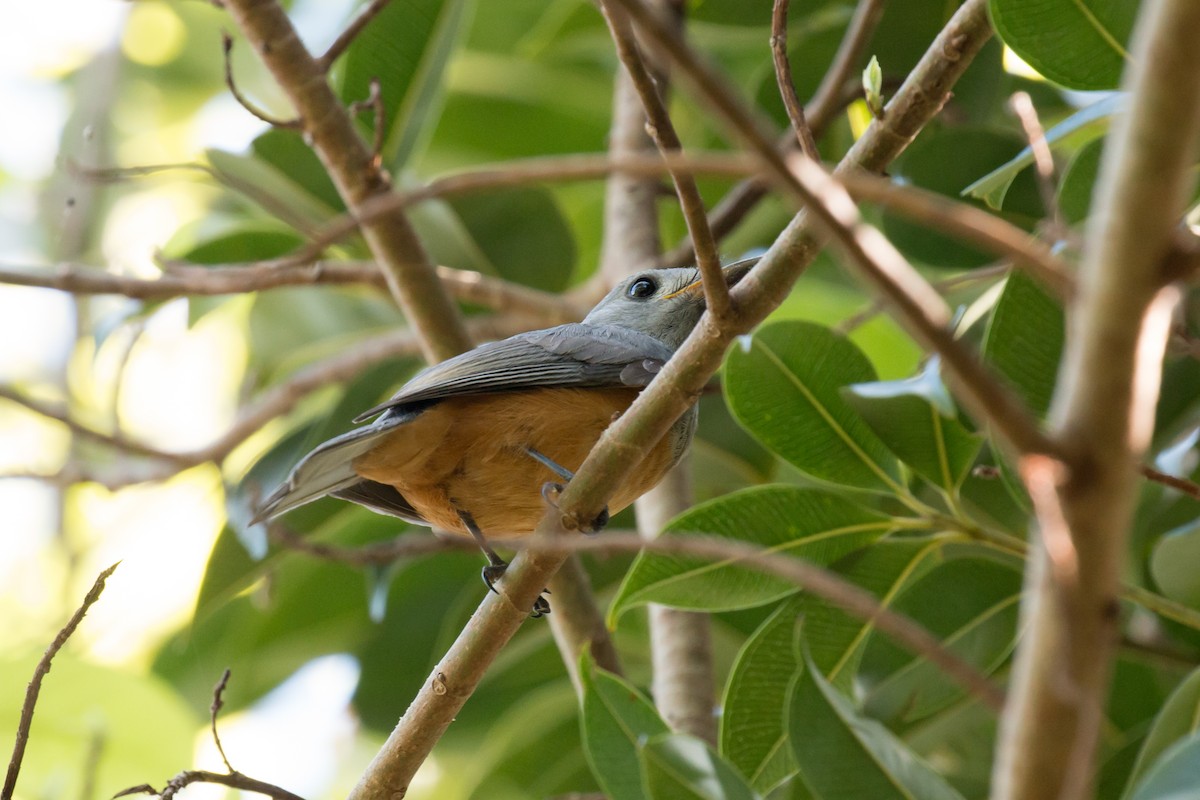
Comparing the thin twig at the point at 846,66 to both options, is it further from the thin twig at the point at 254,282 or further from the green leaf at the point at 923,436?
the thin twig at the point at 254,282

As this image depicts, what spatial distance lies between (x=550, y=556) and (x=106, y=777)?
2.03 metres

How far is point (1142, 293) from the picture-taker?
998 mm

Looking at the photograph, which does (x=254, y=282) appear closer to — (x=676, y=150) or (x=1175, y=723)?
(x=676, y=150)

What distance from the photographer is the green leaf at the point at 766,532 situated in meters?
2.81

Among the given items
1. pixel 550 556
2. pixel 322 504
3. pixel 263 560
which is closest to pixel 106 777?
pixel 263 560

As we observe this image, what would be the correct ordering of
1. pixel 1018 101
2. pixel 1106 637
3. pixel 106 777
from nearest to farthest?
pixel 1106 637, pixel 1018 101, pixel 106 777

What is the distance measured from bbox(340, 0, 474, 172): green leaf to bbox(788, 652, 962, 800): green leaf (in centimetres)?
250

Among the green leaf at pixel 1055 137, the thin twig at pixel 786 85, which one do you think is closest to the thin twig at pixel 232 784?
the thin twig at pixel 786 85

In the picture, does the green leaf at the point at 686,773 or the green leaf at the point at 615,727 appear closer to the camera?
the green leaf at the point at 686,773

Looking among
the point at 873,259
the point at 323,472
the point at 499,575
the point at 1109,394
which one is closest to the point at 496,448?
the point at 499,575

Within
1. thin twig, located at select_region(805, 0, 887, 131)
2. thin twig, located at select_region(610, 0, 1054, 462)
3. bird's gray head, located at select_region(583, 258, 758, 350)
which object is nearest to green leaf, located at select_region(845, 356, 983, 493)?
thin twig, located at select_region(805, 0, 887, 131)

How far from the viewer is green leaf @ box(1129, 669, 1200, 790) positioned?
244cm

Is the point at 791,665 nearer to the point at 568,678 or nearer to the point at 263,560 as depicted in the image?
the point at 568,678

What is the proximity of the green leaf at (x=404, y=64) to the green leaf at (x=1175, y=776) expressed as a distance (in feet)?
10.0
